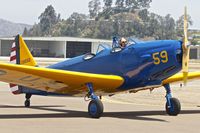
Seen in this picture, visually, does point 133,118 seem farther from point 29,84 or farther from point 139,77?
point 29,84

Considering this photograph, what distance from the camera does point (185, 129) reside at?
39.1 ft

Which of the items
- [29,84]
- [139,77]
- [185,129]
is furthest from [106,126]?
[29,84]

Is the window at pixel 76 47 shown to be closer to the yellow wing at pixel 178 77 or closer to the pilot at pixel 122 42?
the yellow wing at pixel 178 77

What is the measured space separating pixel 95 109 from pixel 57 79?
4.49 ft

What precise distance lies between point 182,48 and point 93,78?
8.71ft

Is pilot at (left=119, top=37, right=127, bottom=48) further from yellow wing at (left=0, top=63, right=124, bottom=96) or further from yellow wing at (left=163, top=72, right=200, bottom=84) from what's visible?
yellow wing at (left=163, top=72, right=200, bottom=84)

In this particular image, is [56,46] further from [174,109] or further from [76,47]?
[174,109]

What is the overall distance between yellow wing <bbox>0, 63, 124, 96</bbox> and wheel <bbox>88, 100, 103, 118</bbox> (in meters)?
0.66

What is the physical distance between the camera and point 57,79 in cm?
1462

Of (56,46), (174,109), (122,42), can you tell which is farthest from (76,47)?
(122,42)

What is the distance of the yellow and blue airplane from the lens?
46.1 ft

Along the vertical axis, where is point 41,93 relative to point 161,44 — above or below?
below

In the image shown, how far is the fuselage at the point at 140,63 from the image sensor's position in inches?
554

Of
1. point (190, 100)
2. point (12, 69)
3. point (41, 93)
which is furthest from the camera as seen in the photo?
point (190, 100)
